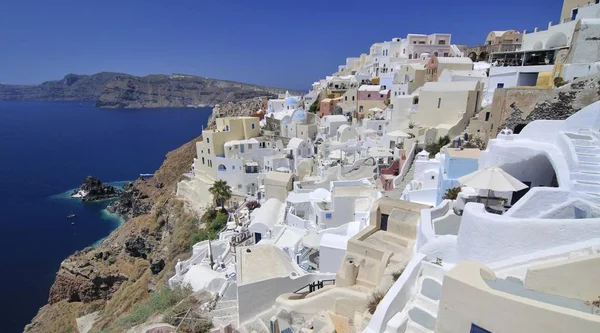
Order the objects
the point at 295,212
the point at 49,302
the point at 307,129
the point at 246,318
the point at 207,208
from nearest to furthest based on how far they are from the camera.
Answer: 1. the point at 246,318
2. the point at 295,212
3. the point at 49,302
4. the point at 207,208
5. the point at 307,129

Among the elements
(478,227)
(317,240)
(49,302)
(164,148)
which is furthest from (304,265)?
Result: (164,148)

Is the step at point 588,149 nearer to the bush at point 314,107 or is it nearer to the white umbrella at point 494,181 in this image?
the white umbrella at point 494,181

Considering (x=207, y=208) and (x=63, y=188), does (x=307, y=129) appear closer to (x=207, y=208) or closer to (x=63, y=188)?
(x=207, y=208)

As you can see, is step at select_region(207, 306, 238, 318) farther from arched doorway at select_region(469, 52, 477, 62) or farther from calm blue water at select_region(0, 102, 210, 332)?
arched doorway at select_region(469, 52, 477, 62)

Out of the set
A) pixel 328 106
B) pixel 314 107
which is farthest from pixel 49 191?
pixel 328 106

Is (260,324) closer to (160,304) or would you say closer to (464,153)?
(160,304)

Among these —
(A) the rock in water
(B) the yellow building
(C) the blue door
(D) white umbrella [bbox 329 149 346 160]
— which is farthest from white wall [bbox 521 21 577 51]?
(A) the rock in water
